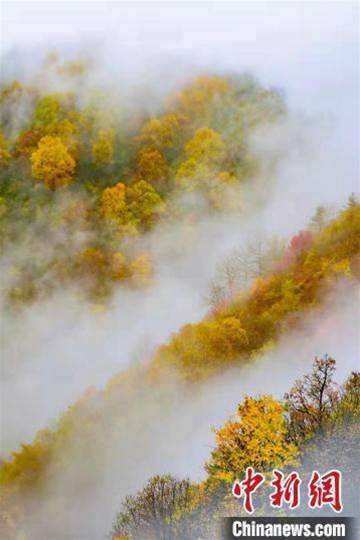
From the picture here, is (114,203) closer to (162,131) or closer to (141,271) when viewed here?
(141,271)

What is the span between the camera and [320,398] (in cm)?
1530

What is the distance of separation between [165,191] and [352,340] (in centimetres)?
855

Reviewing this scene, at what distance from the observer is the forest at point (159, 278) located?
15352mm

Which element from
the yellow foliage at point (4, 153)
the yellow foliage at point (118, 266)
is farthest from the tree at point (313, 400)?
the yellow foliage at point (4, 153)

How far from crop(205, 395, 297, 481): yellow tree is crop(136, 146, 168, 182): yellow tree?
9.25 m

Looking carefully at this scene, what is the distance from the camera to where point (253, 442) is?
49.3 feet

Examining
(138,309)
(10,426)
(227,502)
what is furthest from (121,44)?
(227,502)

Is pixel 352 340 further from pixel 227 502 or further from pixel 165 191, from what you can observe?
pixel 165 191

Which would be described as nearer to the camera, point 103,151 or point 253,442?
point 253,442

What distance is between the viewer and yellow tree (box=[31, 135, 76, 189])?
23.7 m

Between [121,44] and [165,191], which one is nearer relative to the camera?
[165,191]

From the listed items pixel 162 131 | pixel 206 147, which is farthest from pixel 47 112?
pixel 206 147

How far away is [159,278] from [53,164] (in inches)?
228

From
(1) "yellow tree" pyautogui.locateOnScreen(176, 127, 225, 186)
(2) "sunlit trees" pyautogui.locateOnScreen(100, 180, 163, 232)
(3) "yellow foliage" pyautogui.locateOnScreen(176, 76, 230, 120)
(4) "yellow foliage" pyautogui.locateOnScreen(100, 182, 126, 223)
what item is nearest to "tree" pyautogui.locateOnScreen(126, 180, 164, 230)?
(2) "sunlit trees" pyautogui.locateOnScreen(100, 180, 163, 232)
